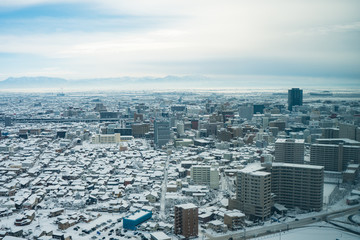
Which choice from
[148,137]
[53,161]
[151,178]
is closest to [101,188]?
[151,178]

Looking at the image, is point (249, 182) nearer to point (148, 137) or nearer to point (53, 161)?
point (53, 161)

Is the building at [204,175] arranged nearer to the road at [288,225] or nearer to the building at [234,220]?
the building at [234,220]

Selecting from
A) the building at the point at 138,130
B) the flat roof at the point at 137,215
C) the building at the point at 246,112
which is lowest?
the flat roof at the point at 137,215

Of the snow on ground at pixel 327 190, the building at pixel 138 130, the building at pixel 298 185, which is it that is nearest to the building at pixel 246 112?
the building at pixel 138 130

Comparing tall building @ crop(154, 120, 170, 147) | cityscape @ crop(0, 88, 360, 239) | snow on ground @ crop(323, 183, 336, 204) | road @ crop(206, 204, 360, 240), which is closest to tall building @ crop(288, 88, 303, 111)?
cityscape @ crop(0, 88, 360, 239)

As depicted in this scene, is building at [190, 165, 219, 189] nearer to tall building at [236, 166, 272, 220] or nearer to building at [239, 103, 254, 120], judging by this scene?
tall building at [236, 166, 272, 220]

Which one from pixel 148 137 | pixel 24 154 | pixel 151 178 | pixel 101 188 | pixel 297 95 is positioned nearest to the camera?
pixel 101 188
